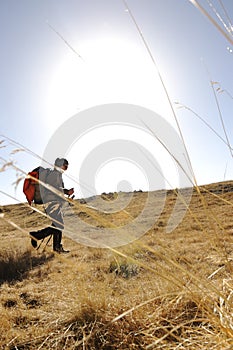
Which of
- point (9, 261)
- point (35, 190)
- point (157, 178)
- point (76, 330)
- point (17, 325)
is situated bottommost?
point (9, 261)

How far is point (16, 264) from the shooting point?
5086 mm

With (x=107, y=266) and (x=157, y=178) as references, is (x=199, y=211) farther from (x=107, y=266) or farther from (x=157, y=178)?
(x=157, y=178)

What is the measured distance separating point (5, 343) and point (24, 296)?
4.84 ft

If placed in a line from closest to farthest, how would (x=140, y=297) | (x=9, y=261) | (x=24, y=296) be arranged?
(x=140, y=297), (x=24, y=296), (x=9, y=261)

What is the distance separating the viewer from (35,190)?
19.4 ft

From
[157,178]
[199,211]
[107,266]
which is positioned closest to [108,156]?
[157,178]

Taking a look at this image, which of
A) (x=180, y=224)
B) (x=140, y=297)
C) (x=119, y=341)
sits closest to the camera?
(x=119, y=341)

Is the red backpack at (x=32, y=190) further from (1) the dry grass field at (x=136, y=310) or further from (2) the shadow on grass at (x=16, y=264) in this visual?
(1) the dry grass field at (x=136, y=310)

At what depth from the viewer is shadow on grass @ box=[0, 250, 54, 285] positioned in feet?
14.8

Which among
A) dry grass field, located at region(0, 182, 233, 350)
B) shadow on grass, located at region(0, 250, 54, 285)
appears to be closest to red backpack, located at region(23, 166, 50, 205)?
shadow on grass, located at region(0, 250, 54, 285)

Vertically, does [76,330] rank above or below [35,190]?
below

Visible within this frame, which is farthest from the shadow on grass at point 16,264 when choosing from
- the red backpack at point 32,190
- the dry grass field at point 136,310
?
the red backpack at point 32,190

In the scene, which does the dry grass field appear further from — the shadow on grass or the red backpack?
the red backpack

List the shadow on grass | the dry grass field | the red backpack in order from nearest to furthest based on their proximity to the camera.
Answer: the dry grass field
the shadow on grass
the red backpack
